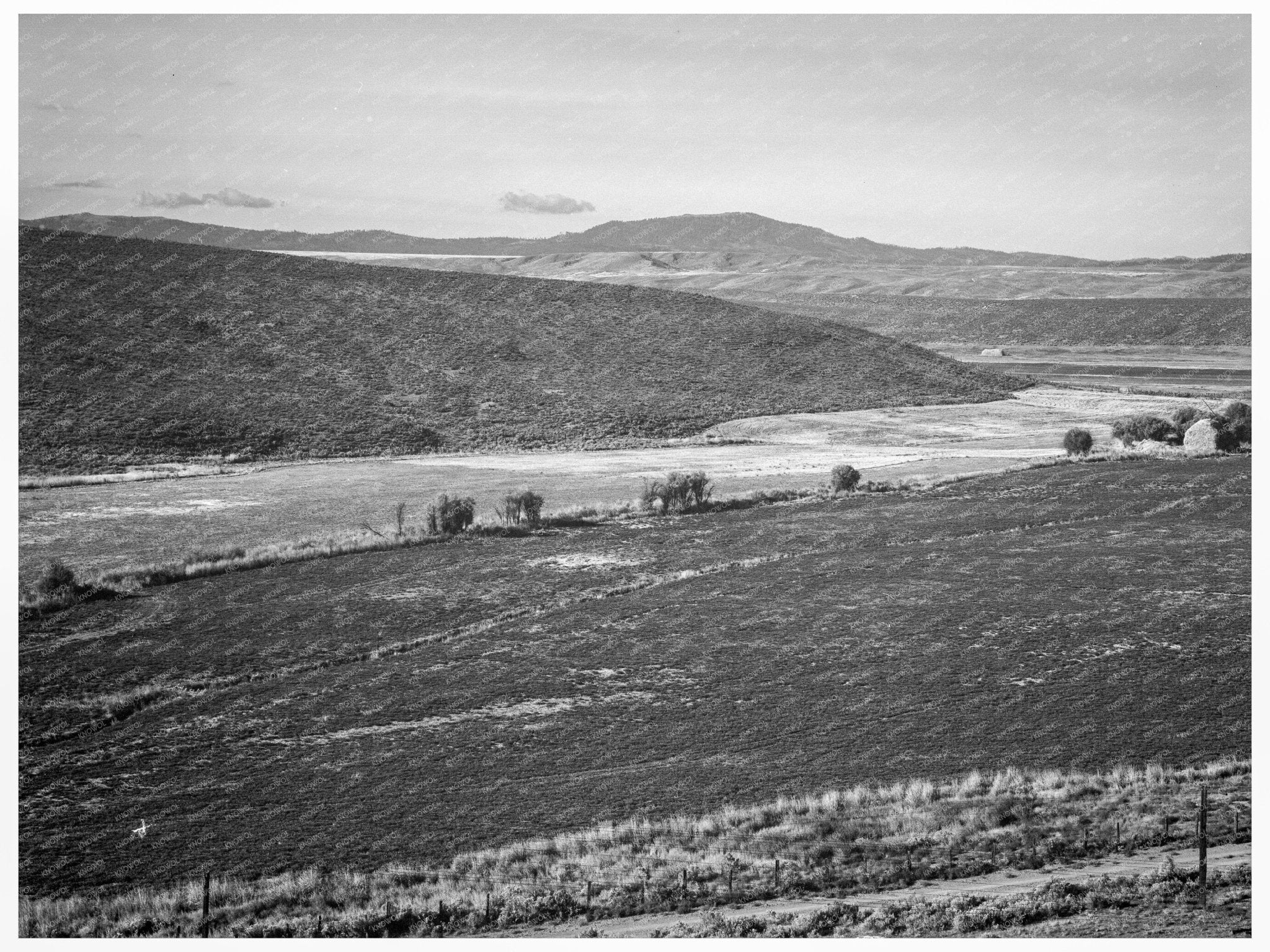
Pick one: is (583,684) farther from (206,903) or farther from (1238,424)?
(1238,424)

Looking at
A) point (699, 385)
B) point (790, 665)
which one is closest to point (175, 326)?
point (699, 385)

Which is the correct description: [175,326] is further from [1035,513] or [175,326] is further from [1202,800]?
[1202,800]

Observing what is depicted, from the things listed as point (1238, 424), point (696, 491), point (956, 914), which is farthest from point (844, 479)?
point (956, 914)

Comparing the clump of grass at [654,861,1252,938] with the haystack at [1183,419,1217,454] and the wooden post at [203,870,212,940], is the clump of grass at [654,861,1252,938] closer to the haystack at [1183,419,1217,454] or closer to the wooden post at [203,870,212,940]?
the wooden post at [203,870,212,940]

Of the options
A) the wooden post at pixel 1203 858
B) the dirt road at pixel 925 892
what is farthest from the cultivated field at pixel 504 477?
the wooden post at pixel 1203 858

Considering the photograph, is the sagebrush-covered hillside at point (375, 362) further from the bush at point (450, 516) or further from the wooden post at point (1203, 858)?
the wooden post at point (1203, 858)
